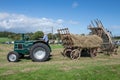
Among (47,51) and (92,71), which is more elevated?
(47,51)

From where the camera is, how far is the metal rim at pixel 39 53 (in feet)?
51.4

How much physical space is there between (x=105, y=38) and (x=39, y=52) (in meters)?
7.34

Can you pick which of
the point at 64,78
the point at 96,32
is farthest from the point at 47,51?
the point at 96,32

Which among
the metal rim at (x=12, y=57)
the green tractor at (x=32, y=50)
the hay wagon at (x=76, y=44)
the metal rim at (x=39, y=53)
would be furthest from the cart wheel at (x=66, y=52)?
the metal rim at (x=12, y=57)

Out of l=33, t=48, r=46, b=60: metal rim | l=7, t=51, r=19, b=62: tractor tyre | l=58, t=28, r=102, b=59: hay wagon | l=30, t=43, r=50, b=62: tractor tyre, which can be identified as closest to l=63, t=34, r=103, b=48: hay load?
l=58, t=28, r=102, b=59: hay wagon

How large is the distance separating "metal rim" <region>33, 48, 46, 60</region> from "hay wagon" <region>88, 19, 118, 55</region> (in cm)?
630

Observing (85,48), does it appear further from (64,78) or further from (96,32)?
(64,78)

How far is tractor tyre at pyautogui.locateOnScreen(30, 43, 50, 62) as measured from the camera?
615 inches

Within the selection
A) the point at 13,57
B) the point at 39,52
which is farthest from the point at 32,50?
the point at 13,57

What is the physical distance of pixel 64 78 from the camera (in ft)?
35.2

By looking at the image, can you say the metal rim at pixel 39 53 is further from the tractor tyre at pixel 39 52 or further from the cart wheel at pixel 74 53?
the cart wheel at pixel 74 53

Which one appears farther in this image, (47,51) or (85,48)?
(85,48)

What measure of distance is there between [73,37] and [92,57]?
2317 mm

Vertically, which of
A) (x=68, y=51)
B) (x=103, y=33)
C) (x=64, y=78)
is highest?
(x=103, y=33)
